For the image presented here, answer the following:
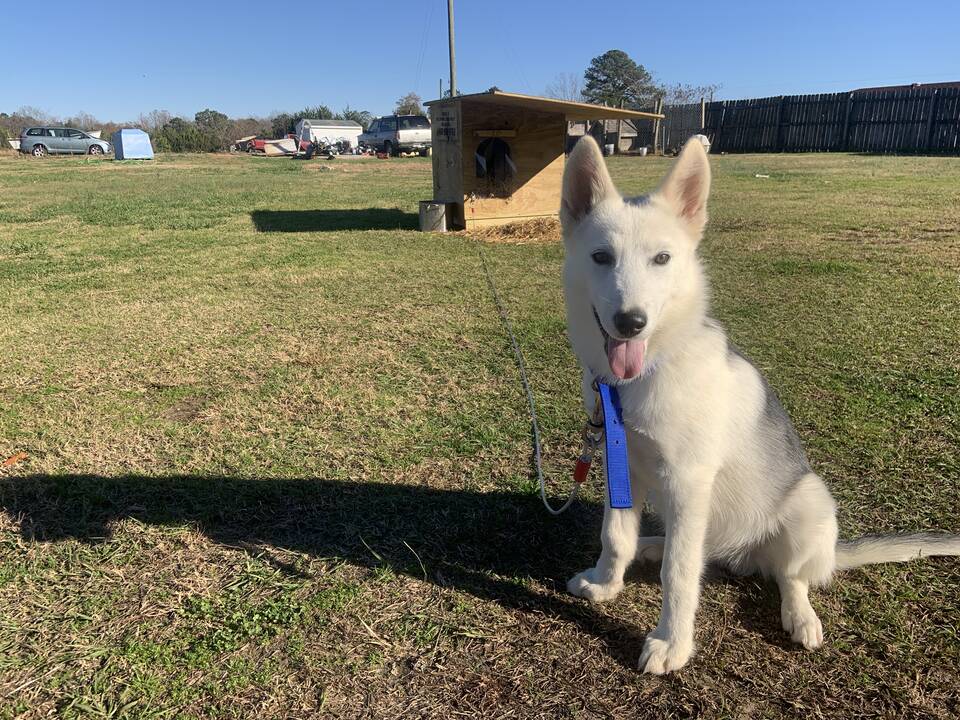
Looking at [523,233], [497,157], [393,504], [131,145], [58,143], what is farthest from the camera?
[58,143]

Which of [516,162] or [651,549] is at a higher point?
[516,162]

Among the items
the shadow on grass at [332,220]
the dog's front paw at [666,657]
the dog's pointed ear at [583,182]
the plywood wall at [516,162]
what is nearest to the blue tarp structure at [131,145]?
the shadow on grass at [332,220]

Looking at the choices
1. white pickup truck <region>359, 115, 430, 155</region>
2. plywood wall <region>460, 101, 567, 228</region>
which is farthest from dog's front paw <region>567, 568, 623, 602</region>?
white pickup truck <region>359, 115, 430, 155</region>

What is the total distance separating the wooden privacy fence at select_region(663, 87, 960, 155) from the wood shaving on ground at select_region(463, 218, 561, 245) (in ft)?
49.2

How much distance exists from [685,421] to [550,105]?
8.16m

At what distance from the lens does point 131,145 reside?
36000mm

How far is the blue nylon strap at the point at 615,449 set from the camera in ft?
6.43

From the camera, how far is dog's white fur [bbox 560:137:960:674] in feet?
6.24

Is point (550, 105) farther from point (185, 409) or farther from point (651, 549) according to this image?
point (651, 549)

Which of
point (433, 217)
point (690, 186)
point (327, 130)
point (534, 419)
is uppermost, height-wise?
point (327, 130)

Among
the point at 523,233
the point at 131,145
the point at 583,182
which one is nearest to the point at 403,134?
the point at 131,145

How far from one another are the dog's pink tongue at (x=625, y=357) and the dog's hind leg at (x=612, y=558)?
0.59m

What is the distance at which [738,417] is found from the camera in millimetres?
2064

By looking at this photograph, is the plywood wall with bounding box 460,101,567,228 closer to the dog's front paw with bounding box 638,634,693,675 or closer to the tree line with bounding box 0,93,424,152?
the dog's front paw with bounding box 638,634,693,675
